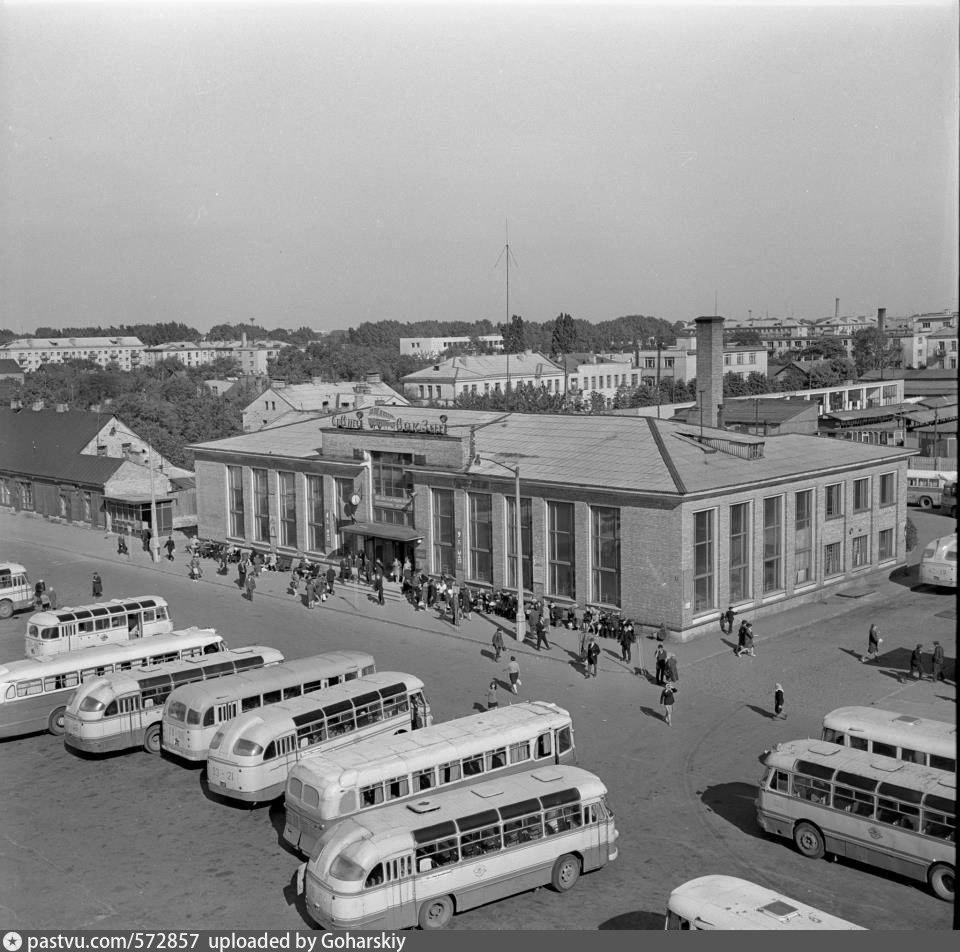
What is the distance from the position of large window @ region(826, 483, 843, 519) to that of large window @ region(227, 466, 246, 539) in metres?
30.6

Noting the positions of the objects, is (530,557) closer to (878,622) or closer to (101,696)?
(878,622)

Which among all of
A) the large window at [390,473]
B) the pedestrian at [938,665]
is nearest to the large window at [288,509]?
the large window at [390,473]

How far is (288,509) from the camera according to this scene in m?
58.7

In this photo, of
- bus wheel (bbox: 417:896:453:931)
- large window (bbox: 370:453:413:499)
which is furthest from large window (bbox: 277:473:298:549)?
bus wheel (bbox: 417:896:453:931)

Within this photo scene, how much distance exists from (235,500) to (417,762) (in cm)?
4006

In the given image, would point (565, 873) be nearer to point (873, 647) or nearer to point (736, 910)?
point (736, 910)

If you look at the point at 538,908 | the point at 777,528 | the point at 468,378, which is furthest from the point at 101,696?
the point at 468,378

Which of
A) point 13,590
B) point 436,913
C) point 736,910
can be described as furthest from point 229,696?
point 13,590

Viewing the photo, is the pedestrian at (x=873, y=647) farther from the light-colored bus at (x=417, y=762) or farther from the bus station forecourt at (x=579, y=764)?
the light-colored bus at (x=417, y=762)

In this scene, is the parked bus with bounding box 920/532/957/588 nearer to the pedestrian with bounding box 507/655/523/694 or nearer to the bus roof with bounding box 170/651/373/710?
the pedestrian with bounding box 507/655/523/694

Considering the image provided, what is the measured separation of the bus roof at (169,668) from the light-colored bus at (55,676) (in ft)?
2.33

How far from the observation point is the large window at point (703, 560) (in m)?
42.1

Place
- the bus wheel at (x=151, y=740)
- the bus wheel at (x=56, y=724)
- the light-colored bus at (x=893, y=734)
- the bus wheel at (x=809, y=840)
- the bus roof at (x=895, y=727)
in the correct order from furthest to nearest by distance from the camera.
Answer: the bus wheel at (x=56, y=724) < the bus wheel at (x=151, y=740) < the bus roof at (x=895, y=727) < the light-colored bus at (x=893, y=734) < the bus wheel at (x=809, y=840)

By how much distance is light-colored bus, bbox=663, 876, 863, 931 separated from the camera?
1659 centimetres
